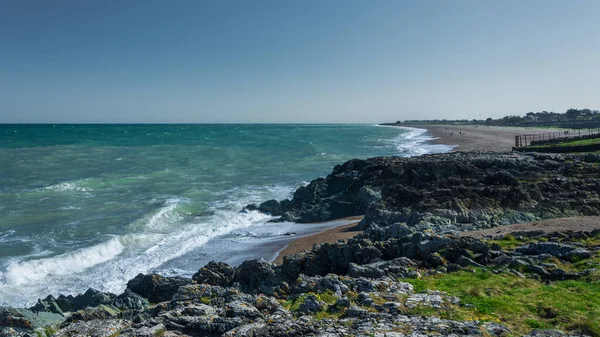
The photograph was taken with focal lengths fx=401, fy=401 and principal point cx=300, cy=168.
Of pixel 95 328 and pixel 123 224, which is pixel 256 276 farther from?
pixel 123 224

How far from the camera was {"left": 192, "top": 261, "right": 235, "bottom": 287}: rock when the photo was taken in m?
14.1

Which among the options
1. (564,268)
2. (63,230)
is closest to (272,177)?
(63,230)

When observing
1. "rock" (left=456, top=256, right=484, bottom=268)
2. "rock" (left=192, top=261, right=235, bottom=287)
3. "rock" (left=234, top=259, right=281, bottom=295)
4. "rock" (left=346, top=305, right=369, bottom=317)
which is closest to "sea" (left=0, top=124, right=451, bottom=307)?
"rock" (left=192, top=261, right=235, bottom=287)

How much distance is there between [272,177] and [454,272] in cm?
3523

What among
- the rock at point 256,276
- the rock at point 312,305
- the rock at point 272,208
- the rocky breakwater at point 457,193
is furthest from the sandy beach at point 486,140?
the rock at point 312,305

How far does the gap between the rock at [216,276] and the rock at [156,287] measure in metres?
0.52

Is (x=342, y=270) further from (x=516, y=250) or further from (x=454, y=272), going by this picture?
(x=516, y=250)

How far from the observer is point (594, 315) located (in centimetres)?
859

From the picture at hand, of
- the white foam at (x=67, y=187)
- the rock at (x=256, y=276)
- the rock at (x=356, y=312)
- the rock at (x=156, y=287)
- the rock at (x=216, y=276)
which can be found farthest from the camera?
the white foam at (x=67, y=187)

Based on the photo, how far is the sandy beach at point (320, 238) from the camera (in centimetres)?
2039

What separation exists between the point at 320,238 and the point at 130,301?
11.1m

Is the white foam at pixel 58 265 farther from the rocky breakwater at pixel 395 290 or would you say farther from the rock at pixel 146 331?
the rock at pixel 146 331

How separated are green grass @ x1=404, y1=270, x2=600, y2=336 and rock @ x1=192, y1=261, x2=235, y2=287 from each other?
6.45m

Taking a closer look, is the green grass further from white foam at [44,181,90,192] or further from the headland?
white foam at [44,181,90,192]
